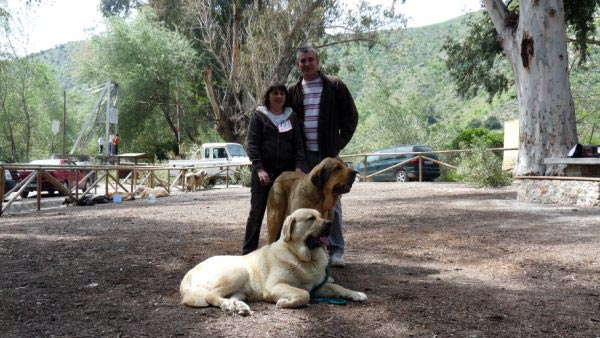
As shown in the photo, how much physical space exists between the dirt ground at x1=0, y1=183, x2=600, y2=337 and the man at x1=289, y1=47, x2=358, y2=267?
1155mm

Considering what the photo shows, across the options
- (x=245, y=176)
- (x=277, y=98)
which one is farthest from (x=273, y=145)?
(x=245, y=176)

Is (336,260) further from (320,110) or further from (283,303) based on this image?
(283,303)

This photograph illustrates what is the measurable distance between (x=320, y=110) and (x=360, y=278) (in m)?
1.55

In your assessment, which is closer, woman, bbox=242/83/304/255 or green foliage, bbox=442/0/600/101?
woman, bbox=242/83/304/255

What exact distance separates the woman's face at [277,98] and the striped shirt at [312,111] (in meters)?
0.33

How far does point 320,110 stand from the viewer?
16.7 ft

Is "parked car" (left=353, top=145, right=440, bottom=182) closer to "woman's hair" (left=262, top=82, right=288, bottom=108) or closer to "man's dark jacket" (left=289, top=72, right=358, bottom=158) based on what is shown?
"man's dark jacket" (left=289, top=72, right=358, bottom=158)

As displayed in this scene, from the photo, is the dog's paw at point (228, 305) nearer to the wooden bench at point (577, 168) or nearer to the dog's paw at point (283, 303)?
the dog's paw at point (283, 303)

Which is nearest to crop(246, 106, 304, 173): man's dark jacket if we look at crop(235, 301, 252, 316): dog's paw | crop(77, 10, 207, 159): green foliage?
crop(235, 301, 252, 316): dog's paw

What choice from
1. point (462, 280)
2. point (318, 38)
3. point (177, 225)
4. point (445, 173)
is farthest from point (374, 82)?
point (462, 280)

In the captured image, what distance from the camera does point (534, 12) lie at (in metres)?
12.5

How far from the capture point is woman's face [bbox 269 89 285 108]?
15.9 feet

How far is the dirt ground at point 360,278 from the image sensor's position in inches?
140

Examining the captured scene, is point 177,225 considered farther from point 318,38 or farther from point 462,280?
point 318,38
